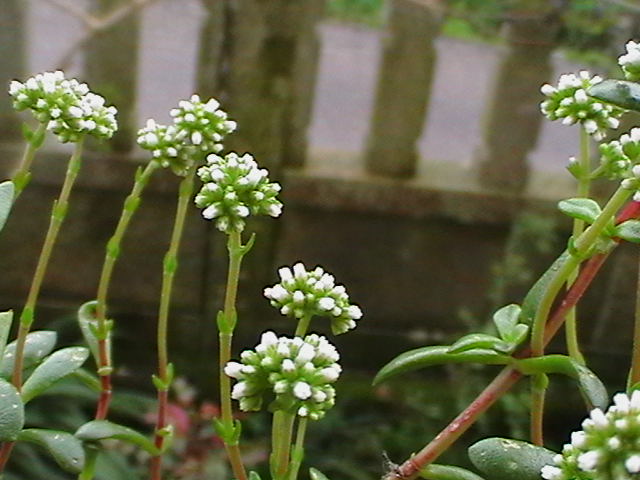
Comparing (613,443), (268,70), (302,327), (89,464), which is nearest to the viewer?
(613,443)

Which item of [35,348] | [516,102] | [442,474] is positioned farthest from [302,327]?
[516,102]

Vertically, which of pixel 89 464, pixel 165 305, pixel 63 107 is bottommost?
pixel 89 464

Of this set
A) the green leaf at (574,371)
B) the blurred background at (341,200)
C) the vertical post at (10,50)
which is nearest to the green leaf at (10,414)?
the green leaf at (574,371)

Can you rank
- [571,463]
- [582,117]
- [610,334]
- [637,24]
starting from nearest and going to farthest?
[571,463]
[582,117]
[637,24]
[610,334]

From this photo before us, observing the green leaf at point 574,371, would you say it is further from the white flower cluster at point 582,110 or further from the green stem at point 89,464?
the green stem at point 89,464

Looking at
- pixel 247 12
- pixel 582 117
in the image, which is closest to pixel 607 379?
pixel 247 12

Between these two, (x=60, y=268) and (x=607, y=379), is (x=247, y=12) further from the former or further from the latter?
(x=607, y=379)

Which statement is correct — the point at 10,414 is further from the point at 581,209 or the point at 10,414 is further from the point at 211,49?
the point at 211,49
